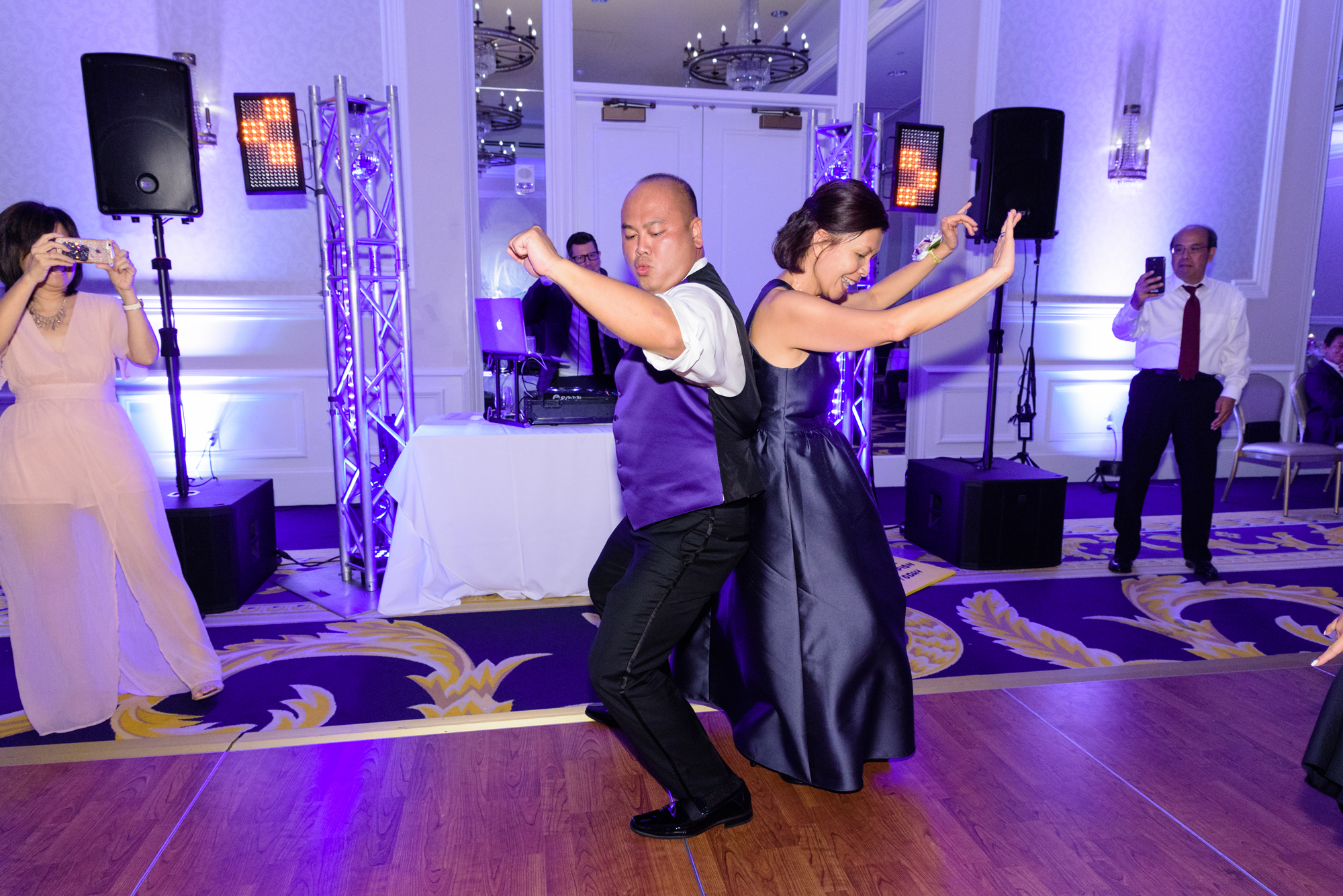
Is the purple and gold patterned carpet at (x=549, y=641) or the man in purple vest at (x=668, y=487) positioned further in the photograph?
the purple and gold patterned carpet at (x=549, y=641)

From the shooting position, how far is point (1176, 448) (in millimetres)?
4230

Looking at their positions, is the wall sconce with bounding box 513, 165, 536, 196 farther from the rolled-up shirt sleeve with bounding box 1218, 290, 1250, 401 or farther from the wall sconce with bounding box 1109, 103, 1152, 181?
the rolled-up shirt sleeve with bounding box 1218, 290, 1250, 401

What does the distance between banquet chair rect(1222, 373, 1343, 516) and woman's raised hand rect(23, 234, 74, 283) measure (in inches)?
247

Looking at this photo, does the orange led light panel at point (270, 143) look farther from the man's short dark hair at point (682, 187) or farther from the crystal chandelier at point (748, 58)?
the crystal chandelier at point (748, 58)

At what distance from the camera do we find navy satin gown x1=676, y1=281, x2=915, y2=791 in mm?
2080

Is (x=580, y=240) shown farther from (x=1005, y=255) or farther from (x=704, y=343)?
(x=704, y=343)

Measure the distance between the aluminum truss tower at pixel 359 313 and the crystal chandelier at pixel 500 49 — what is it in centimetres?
300

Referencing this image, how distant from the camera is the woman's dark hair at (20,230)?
2.44 meters

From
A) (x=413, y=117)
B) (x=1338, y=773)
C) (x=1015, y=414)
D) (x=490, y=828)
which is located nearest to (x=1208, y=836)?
(x=1338, y=773)

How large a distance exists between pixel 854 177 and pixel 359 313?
2.90 meters

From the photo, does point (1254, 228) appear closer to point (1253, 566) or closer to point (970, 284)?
point (1253, 566)

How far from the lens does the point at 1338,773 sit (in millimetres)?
1961

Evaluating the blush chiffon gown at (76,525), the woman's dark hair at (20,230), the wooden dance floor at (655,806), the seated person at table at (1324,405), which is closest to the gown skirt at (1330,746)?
the wooden dance floor at (655,806)

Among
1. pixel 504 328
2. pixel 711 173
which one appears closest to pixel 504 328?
pixel 504 328
